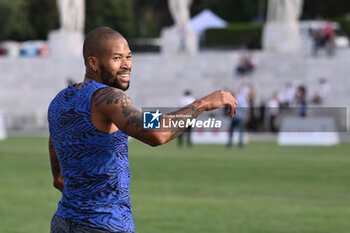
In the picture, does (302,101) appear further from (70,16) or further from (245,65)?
(70,16)

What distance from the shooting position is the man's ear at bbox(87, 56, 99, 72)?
443 cm

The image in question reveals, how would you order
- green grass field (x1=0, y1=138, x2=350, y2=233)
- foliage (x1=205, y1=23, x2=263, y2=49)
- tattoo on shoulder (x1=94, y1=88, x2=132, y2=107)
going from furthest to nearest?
foliage (x1=205, y1=23, x2=263, y2=49) → green grass field (x1=0, y1=138, x2=350, y2=233) → tattoo on shoulder (x1=94, y1=88, x2=132, y2=107)

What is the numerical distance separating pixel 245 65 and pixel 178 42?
580 cm

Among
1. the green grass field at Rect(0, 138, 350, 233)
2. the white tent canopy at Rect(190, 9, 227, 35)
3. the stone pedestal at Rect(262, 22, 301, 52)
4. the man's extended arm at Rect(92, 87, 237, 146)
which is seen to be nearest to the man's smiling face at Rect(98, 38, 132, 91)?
the man's extended arm at Rect(92, 87, 237, 146)

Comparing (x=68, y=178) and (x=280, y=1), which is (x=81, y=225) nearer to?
(x=68, y=178)

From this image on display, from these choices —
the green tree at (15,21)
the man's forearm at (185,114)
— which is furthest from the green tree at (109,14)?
the man's forearm at (185,114)

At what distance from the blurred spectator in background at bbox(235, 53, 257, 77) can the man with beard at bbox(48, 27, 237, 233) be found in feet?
122

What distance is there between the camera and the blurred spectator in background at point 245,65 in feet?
136

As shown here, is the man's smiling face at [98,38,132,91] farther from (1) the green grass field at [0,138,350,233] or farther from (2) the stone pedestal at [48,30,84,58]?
(2) the stone pedestal at [48,30,84,58]

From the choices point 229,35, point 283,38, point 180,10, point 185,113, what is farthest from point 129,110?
point 229,35

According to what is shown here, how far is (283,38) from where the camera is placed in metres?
44.3

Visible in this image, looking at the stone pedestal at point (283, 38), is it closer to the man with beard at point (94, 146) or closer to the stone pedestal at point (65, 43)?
the stone pedestal at point (65, 43)

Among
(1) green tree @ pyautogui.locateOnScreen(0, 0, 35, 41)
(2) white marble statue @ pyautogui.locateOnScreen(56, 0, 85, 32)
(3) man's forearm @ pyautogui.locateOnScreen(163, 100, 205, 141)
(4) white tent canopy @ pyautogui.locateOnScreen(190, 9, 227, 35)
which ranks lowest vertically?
(1) green tree @ pyautogui.locateOnScreen(0, 0, 35, 41)

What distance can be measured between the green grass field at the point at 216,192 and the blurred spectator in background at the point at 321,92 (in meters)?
13.4
